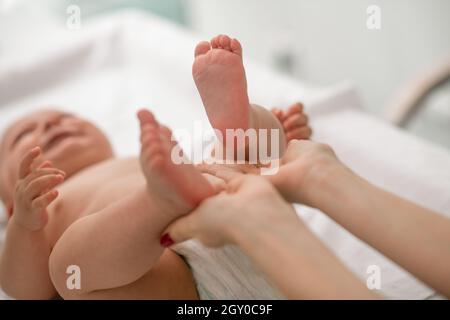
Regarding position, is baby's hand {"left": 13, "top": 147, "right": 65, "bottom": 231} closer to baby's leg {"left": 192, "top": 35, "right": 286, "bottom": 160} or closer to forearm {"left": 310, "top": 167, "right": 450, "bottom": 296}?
baby's leg {"left": 192, "top": 35, "right": 286, "bottom": 160}

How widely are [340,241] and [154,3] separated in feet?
5.66

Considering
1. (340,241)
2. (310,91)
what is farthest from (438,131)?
(340,241)

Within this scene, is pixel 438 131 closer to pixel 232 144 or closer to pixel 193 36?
pixel 193 36

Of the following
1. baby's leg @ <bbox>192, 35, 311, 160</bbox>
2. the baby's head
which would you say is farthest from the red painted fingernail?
the baby's head

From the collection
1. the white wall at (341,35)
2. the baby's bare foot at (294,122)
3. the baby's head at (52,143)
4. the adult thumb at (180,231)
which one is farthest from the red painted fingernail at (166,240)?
the white wall at (341,35)

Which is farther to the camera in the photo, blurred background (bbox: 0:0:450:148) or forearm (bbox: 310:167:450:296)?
blurred background (bbox: 0:0:450:148)

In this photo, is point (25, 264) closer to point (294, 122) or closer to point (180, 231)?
point (180, 231)

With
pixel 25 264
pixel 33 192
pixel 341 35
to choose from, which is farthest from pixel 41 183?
pixel 341 35

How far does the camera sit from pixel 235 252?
59 cm

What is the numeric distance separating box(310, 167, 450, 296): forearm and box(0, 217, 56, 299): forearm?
0.36m

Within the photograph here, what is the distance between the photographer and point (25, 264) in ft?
2.24

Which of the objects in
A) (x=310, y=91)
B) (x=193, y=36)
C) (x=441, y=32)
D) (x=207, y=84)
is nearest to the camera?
(x=207, y=84)

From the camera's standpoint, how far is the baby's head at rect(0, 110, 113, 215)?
910 mm

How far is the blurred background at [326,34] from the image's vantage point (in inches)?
66.6
